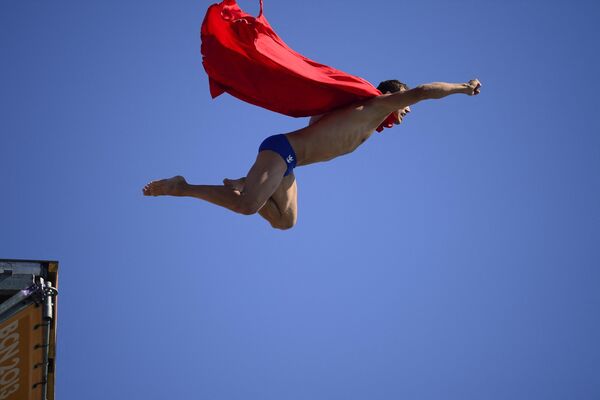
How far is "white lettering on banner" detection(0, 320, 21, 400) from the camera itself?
779cm

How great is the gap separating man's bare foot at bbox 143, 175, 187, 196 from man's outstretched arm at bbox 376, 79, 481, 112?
1.96 m

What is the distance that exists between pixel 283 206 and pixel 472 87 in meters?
2.09

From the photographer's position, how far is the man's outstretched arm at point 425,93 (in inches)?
293

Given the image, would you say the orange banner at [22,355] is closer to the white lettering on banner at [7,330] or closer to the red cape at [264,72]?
the white lettering on banner at [7,330]

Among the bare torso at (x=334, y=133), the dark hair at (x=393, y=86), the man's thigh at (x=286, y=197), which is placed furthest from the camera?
the dark hair at (x=393, y=86)

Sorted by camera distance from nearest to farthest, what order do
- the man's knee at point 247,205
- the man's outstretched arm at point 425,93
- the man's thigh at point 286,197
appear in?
1. the man's knee at point 247,205
2. the man's outstretched arm at point 425,93
3. the man's thigh at point 286,197

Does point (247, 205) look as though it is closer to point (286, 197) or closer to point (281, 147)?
point (281, 147)

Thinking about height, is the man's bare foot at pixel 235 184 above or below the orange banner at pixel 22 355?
above

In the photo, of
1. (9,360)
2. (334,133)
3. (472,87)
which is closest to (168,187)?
(334,133)

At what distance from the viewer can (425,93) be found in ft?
24.4

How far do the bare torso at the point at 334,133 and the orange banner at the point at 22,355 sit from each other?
2909 mm

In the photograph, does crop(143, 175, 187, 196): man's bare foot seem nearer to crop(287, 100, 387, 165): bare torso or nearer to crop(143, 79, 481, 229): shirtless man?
crop(143, 79, 481, 229): shirtless man

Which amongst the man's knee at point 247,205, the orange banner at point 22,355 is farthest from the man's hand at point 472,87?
the orange banner at point 22,355

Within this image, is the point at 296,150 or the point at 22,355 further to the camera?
the point at 22,355
